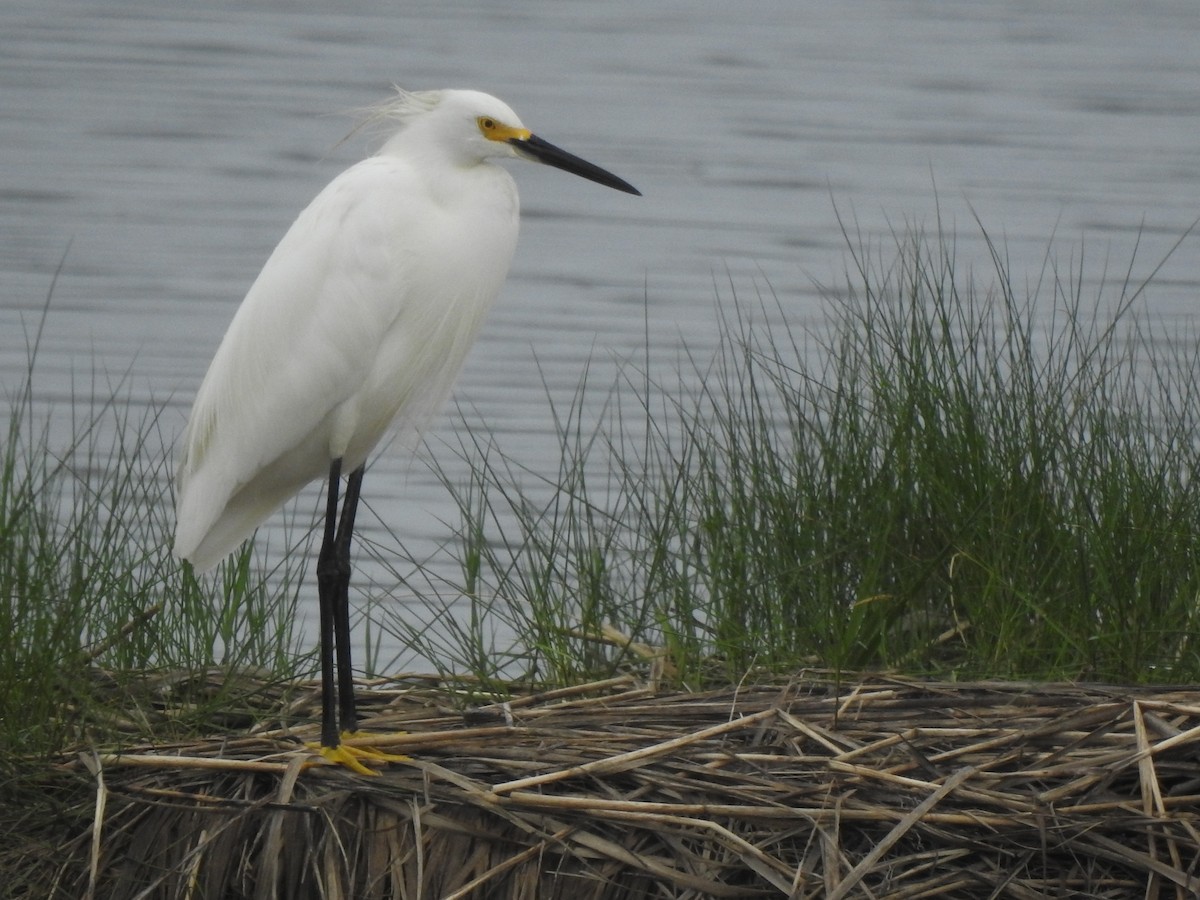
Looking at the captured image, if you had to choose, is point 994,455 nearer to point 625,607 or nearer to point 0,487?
point 625,607

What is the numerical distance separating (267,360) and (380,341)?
0.18 meters

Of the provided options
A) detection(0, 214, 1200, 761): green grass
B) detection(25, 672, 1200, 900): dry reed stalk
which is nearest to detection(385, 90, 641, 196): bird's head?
detection(0, 214, 1200, 761): green grass

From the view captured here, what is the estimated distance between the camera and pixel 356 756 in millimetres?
2805

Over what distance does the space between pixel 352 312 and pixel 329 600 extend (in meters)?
0.50

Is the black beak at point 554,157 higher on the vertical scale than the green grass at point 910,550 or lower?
higher

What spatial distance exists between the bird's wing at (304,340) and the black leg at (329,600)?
91 mm

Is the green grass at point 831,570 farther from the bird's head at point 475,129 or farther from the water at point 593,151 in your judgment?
the water at point 593,151

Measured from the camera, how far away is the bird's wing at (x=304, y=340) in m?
3.21

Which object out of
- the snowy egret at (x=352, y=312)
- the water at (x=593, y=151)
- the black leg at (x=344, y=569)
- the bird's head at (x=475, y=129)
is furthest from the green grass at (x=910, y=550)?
the water at (x=593, y=151)

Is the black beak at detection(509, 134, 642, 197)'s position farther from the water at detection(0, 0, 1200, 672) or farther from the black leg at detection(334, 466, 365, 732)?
the water at detection(0, 0, 1200, 672)

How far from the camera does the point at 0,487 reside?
10.8 feet

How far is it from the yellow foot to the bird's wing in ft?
1.72

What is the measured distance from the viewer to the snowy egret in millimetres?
3215

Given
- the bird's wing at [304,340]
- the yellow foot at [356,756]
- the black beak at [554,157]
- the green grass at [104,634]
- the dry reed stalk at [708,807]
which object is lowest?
the dry reed stalk at [708,807]
